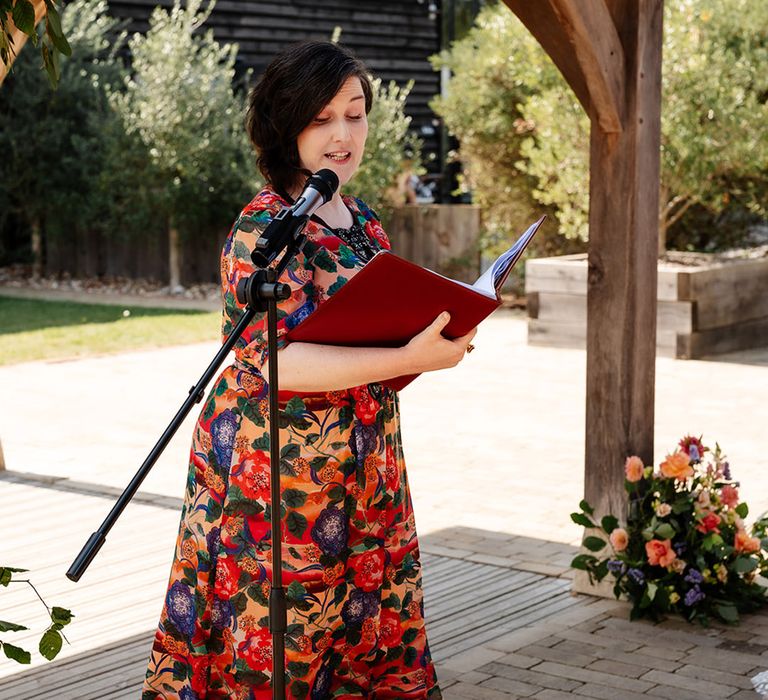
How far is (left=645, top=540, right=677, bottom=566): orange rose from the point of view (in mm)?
4305

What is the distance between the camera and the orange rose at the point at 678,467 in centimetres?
438

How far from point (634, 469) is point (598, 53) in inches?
55.1

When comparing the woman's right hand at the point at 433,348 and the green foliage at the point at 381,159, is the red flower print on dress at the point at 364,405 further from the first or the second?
the green foliage at the point at 381,159

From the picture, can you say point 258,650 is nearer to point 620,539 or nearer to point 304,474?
point 304,474

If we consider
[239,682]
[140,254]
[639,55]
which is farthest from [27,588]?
[140,254]

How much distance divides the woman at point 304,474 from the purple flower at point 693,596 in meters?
1.51

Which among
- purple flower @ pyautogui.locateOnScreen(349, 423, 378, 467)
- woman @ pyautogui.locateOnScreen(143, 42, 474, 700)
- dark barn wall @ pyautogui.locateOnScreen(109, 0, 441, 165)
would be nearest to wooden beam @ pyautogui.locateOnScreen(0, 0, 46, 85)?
woman @ pyautogui.locateOnScreen(143, 42, 474, 700)

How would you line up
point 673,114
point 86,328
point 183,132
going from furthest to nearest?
point 183,132 → point 86,328 → point 673,114

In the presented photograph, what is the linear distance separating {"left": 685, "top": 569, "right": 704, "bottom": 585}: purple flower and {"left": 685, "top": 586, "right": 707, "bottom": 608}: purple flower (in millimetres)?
23

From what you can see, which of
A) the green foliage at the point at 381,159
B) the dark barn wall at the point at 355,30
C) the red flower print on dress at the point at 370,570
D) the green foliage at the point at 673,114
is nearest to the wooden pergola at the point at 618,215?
the red flower print on dress at the point at 370,570

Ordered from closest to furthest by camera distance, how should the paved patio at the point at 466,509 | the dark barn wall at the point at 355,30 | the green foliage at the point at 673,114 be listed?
1. the paved patio at the point at 466,509
2. the green foliage at the point at 673,114
3. the dark barn wall at the point at 355,30

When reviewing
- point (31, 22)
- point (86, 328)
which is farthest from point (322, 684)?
point (86, 328)

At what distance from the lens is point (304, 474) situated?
9.48 feet

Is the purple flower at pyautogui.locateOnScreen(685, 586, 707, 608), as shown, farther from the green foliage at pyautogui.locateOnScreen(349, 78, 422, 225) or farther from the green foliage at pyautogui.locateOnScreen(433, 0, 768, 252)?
the green foliage at pyautogui.locateOnScreen(349, 78, 422, 225)
